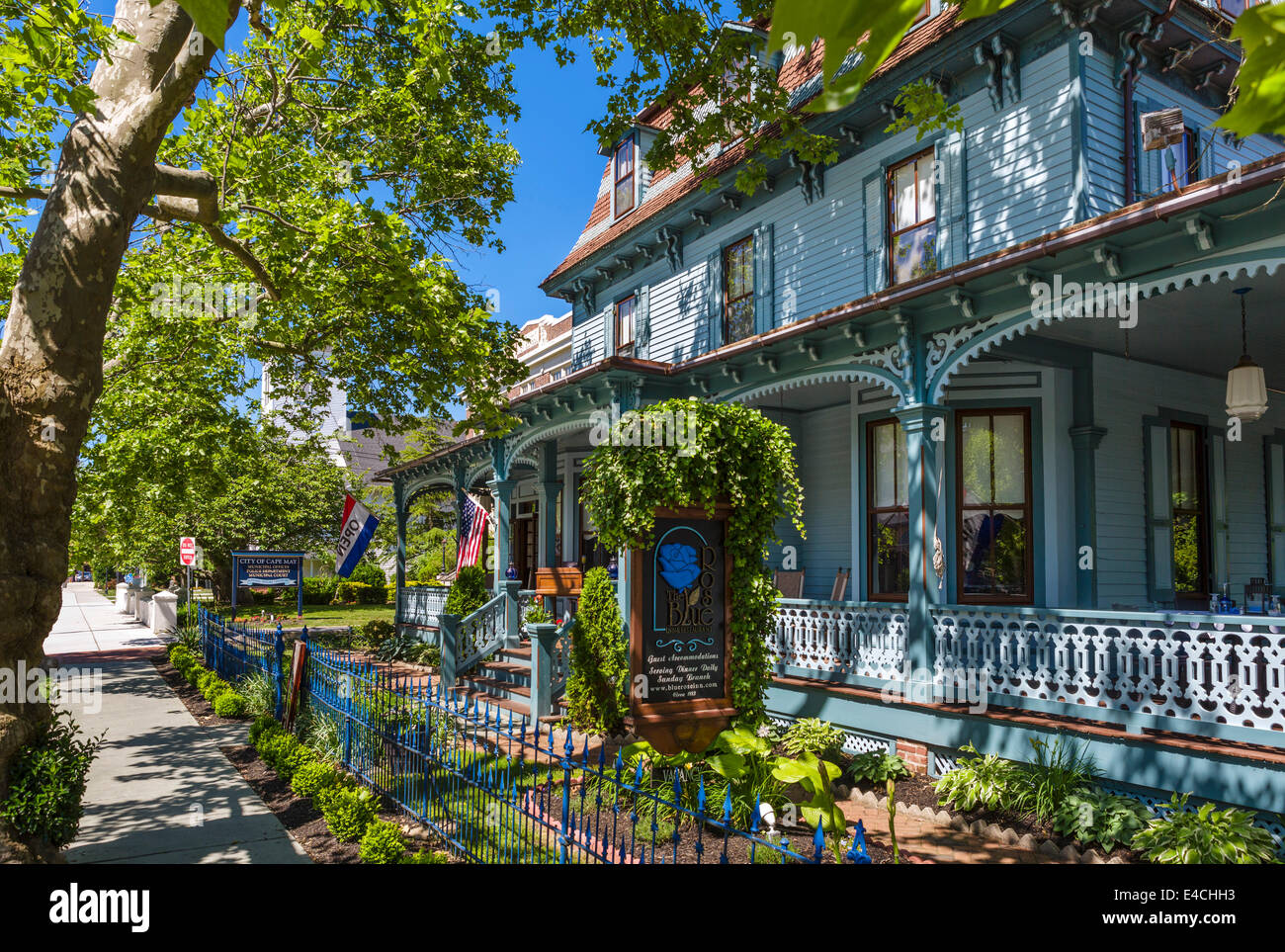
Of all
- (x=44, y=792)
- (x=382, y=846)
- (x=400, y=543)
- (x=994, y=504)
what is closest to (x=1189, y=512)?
→ (x=994, y=504)

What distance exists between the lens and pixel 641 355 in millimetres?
16500

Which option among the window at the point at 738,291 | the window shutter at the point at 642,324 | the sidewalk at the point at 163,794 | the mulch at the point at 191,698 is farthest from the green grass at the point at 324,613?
the window at the point at 738,291

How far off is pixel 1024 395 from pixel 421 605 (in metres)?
14.7

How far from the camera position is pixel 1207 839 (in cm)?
558

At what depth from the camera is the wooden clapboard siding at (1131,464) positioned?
33.8 feet

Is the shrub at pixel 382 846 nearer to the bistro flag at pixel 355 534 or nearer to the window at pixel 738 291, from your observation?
the window at pixel 738 291

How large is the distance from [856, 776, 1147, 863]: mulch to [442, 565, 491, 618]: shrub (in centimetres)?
907

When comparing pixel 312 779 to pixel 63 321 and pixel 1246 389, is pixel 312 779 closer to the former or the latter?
pixel 63 321

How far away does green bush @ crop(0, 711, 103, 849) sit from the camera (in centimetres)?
522

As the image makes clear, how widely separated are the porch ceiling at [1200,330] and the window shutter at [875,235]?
2.58 meters

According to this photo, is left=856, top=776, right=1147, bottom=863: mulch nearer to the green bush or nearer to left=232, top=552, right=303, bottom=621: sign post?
the green bush

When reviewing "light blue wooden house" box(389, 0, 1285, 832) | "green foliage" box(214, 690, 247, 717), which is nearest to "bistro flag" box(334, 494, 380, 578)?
"light blue wooden house" box(389, 0, 1285, 832)
